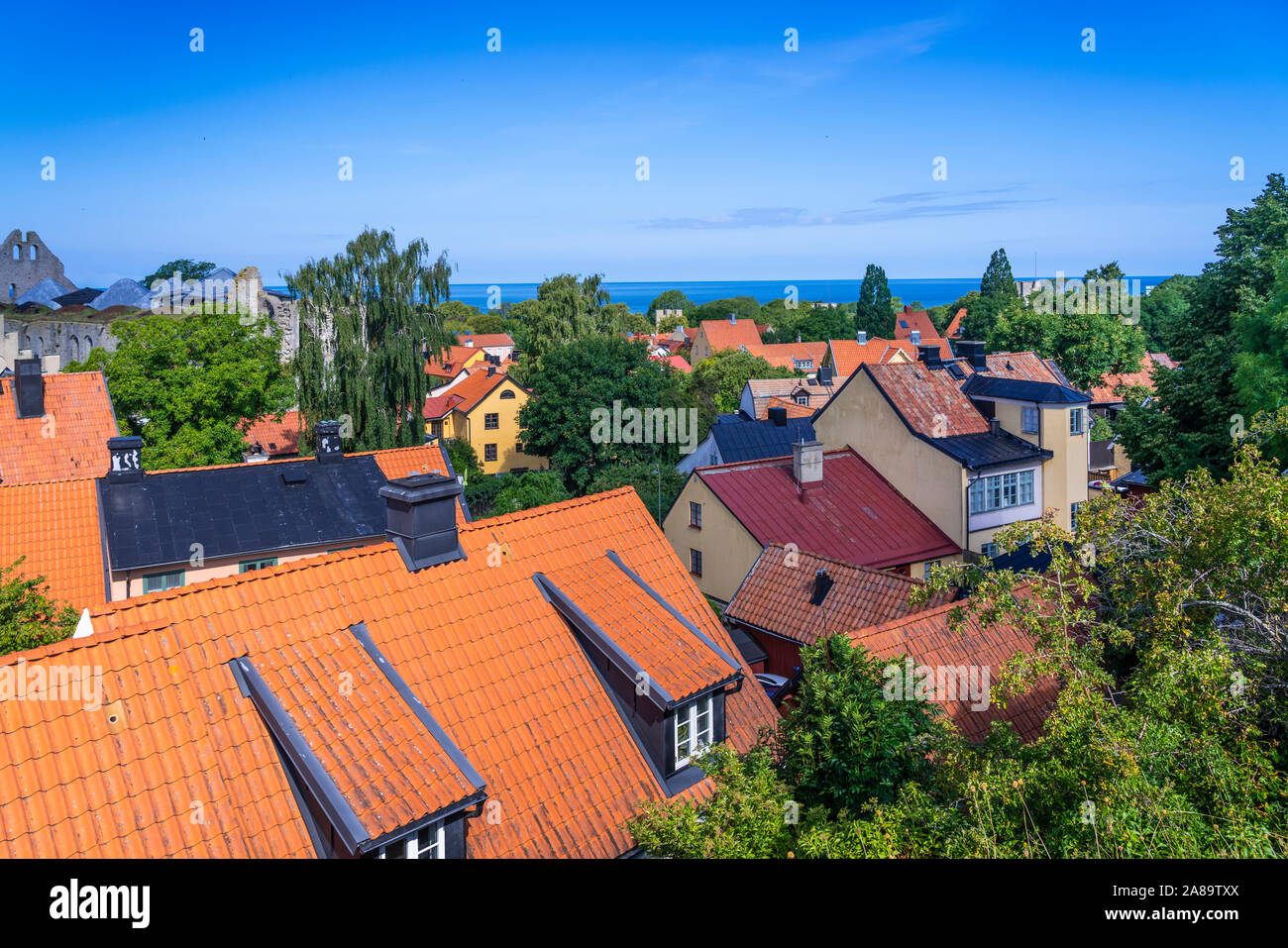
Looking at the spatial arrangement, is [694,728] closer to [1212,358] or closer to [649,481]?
[1212,358]

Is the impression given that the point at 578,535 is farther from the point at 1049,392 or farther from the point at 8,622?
the point at 1049,392

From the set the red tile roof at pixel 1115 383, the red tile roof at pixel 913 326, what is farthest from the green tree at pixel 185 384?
the red tile roof at pixel 913 326

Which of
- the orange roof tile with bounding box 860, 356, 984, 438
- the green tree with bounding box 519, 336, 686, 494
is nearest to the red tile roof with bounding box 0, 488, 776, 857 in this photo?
the orange roof tile with bounding box 860, 356, 984, 438

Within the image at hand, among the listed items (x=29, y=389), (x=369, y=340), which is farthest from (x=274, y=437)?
(x=29, y=389)

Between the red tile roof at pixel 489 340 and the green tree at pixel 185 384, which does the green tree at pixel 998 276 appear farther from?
the green tree at pixel 185 384

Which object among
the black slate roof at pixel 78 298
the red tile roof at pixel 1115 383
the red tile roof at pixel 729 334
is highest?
the black slate roof at pixel 78 298
